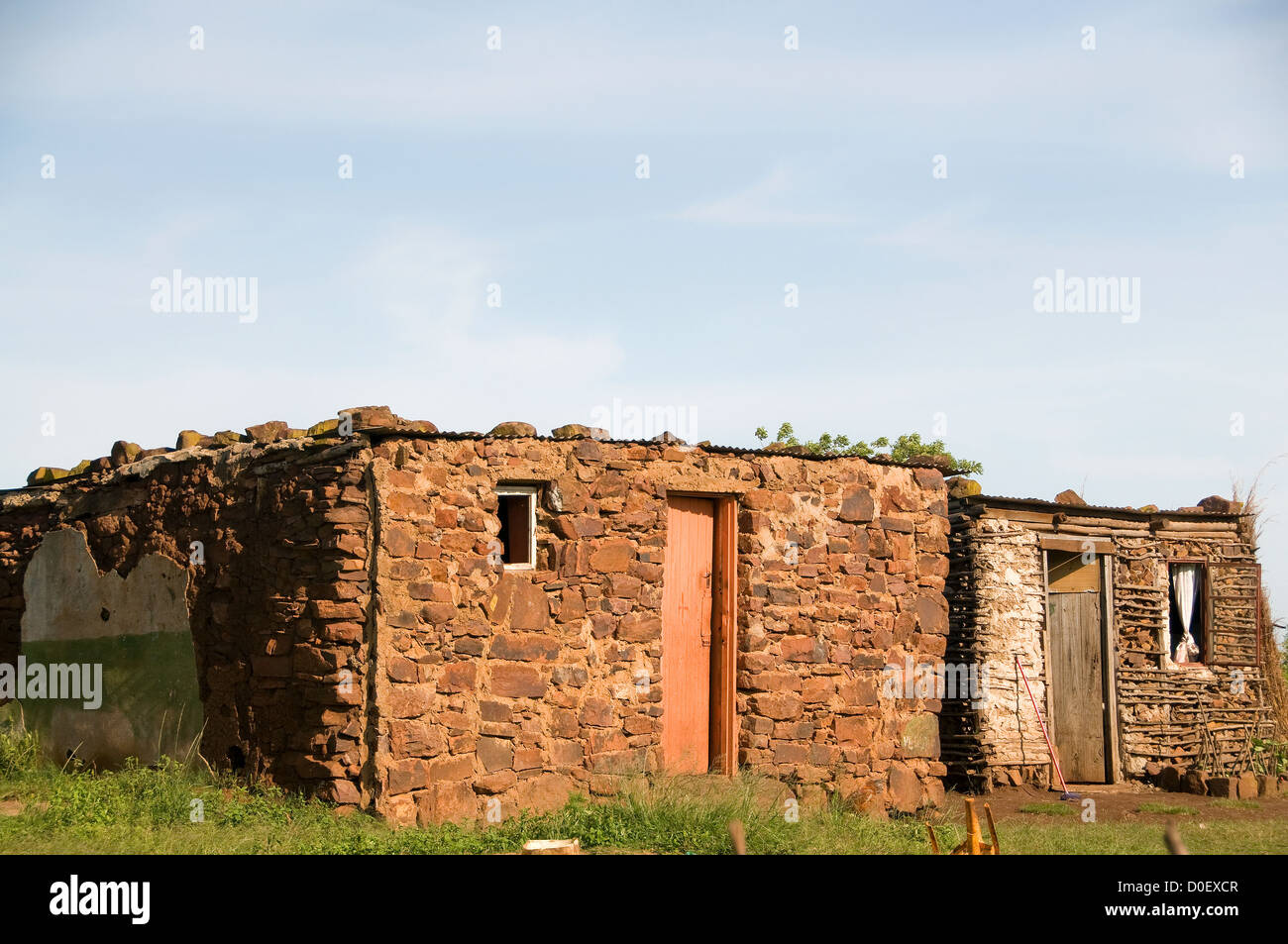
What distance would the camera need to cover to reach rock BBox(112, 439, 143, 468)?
395 inches

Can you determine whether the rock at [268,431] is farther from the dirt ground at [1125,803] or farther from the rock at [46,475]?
the dirt ground at [1125,803]

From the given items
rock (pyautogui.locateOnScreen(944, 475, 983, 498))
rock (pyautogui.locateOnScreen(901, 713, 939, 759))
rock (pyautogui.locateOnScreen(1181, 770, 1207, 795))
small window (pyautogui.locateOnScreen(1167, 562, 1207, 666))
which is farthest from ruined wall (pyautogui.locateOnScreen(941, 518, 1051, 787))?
rock (pyautogui.locateOnScreen(901, 713, 939, 759))

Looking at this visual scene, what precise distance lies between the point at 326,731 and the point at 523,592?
1.59 metres

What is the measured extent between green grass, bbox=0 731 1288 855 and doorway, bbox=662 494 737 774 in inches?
16.6

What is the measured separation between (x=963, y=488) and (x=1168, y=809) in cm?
356

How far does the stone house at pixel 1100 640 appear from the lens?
12234mm

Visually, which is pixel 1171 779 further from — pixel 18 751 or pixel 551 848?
pixel 18 751

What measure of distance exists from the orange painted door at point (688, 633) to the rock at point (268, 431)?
2.91 meters

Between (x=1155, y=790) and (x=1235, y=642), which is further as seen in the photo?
(x=1235, y=642)

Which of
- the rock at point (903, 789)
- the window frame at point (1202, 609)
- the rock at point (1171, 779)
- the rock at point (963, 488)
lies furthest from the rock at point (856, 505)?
the rock at point (1171, 779)

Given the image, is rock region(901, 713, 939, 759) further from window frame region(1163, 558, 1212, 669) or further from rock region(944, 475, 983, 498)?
window frame region(1163, 558, 1212, 669)

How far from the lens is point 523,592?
8422mm
